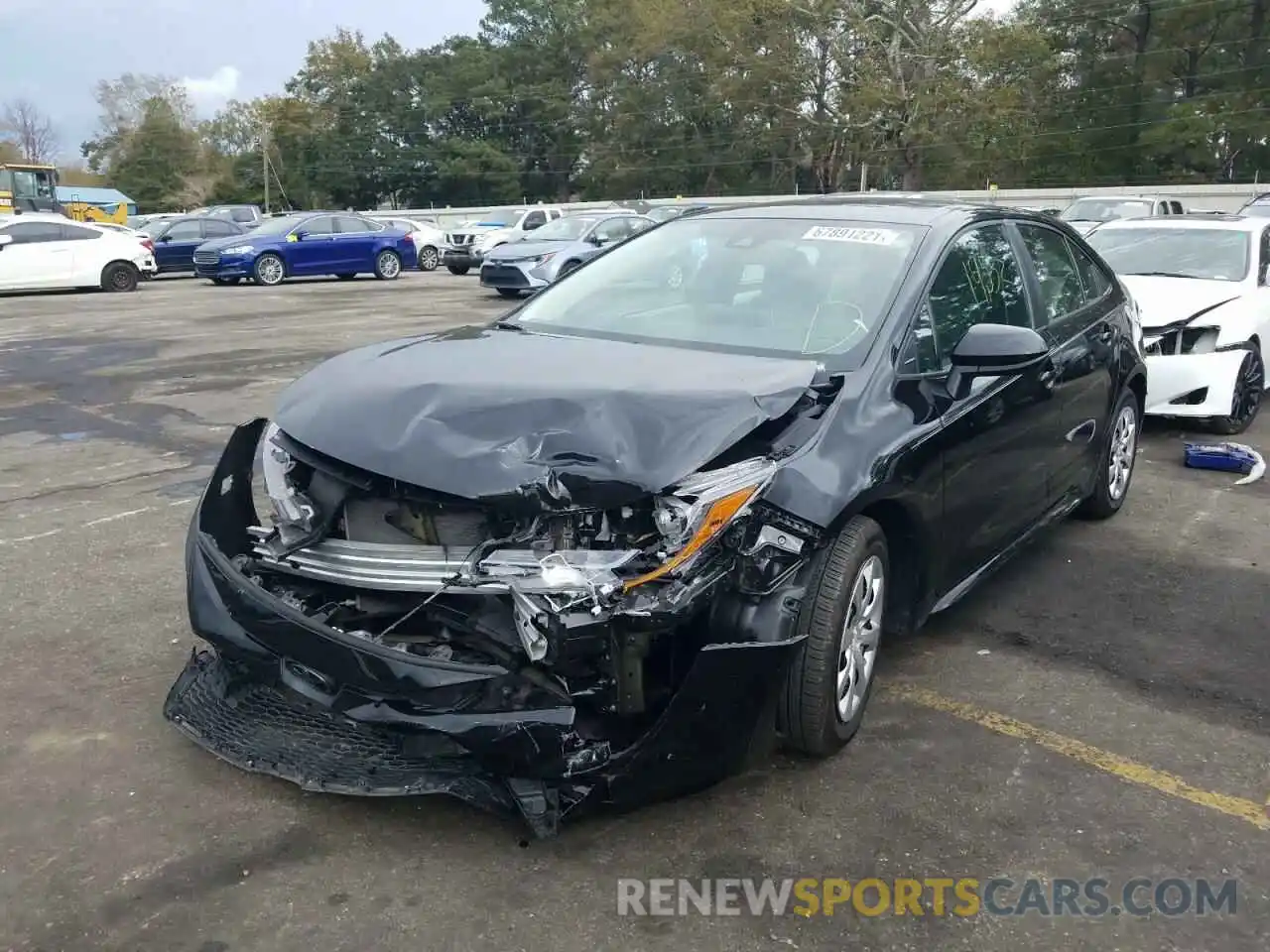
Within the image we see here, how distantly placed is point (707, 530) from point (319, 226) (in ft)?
76.3

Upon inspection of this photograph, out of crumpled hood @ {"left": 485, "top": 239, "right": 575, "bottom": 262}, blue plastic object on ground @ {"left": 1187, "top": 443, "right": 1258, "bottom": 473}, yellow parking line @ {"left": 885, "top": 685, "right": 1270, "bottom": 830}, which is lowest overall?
yellow parking line @ {"left": 885, "top": 685, "right": 1270, "bottom": 830}

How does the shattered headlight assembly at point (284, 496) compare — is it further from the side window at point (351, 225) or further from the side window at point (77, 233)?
the side window at point (351, 225)

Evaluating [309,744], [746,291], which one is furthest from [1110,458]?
[309,744]

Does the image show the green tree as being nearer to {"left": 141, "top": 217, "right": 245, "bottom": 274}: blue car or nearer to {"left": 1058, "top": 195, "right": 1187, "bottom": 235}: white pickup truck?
{"left": 141, "top": 217, "right": 245, "bottom": 274}: blue car

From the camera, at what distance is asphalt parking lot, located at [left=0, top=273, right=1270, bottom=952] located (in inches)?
107

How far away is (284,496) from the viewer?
343 cm

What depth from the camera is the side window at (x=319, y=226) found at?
2403 cm

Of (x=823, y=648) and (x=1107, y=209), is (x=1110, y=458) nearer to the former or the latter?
(x=823, y=648)

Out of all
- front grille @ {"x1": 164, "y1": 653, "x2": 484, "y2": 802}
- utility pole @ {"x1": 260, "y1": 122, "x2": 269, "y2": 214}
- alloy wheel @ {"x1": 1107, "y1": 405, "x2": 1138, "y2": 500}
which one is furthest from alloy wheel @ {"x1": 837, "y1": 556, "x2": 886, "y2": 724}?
utility pole @ {"x1": 260, "y1": 122, "x2": 269, "y2": 214}

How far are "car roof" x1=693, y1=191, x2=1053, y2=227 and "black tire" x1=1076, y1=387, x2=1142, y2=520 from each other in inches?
53.3

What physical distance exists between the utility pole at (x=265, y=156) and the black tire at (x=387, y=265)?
48.8 meters

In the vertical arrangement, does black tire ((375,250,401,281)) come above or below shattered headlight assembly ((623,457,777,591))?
below

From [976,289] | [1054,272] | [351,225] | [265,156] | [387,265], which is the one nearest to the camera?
[976,289]

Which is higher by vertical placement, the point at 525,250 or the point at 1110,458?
the point at 525,250
